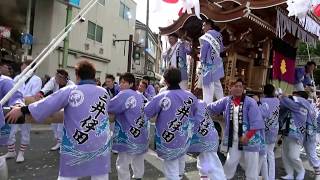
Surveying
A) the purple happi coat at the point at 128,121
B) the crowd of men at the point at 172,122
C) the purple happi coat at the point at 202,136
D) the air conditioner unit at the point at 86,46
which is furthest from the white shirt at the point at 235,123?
the air conditioner unit at the point at 86,46

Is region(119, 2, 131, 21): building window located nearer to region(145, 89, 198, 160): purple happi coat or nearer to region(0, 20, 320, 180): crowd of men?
region(0, 20, 320, 180): crowd of men

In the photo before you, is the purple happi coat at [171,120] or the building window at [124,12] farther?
the building window at [124,12]

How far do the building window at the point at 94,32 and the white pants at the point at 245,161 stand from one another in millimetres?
18449

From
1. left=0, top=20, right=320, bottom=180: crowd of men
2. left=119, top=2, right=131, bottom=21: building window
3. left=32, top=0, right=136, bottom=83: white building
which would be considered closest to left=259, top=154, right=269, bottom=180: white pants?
left=0, top=20, right=320, bottom=180: crowd of men

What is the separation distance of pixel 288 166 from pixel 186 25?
12.7 ft

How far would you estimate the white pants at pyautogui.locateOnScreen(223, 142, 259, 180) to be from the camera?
6395 millimetres

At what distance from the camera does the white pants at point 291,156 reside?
26.1ft

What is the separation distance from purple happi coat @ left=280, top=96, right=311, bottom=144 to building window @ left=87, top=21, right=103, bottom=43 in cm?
1735

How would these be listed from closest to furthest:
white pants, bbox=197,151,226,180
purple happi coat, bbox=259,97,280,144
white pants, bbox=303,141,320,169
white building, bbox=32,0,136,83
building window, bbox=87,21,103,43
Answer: white pants, bbox=197,151,226,180 < purple happi coat, bbox=259,97,280,144 < white pants, bbox=303,141,320,169 < white building, bbox=32,0,136,83 < building window, bbox=87,21,103,43

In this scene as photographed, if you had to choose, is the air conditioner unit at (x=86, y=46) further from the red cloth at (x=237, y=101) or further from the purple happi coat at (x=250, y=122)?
the red cloth at (x=237, y=101)

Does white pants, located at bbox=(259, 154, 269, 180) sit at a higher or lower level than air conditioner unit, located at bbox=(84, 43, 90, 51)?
lower

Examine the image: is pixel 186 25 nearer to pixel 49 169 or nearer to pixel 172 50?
pixel 172 50

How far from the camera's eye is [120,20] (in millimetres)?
29641

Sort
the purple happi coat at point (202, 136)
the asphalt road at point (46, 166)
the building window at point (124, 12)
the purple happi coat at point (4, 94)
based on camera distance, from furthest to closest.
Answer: the building window at point (124, 12), the asphalt road at point (46, 166), the purple happi coat at point (202, 136), the purple happi coat at point (4, 94)
